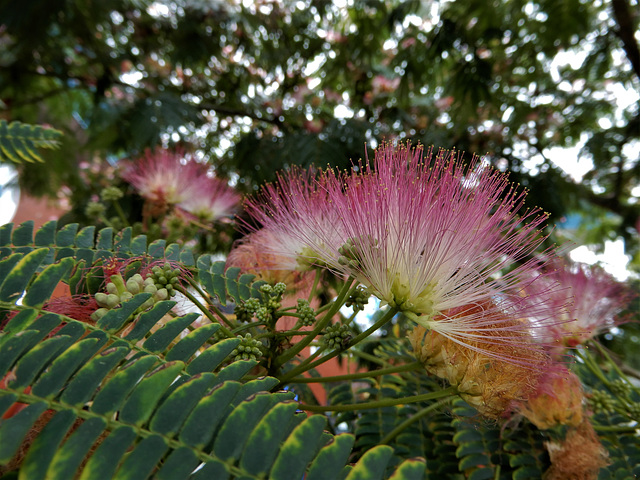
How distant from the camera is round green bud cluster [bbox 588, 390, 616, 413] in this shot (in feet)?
3.45

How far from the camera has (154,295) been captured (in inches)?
27.0

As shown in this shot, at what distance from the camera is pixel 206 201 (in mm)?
1544

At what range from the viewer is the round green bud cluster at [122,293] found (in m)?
0.63

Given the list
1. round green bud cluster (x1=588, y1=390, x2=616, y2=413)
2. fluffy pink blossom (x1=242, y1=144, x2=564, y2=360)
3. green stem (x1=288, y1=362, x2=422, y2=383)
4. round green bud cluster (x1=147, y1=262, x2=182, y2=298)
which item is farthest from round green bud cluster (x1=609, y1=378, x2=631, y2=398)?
round green bud cluster (x1=147, y1=262, x2=182, y2=298)

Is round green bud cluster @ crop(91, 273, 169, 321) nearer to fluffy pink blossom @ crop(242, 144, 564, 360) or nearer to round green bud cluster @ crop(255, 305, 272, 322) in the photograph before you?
round green bud cluster @ crop(255, 305, 272, 322)

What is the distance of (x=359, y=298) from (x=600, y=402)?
813 mm

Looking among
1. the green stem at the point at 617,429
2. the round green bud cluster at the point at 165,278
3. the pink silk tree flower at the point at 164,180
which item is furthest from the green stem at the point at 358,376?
the pink silk tree flower at the point at 164,180

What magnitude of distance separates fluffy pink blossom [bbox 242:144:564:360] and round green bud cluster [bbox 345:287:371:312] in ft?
0.07

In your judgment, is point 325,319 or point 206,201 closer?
point 325,319

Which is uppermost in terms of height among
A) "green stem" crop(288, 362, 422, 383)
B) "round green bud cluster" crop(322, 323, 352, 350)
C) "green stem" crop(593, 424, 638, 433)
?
"round green bud cluster" crop(322, 323, 352, 350)

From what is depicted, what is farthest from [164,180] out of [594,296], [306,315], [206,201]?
[594,296]

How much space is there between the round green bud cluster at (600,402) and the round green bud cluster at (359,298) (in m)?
0.77

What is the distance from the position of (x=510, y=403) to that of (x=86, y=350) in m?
0.71

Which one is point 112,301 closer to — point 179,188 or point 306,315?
point 306,315
